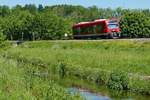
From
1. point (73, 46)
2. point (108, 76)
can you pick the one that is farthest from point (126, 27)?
point (108, 76)

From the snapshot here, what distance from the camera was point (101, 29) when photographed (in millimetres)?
73250

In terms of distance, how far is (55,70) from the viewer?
1699 inches

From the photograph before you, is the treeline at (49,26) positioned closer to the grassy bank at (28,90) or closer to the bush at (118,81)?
the bush at (118,81)

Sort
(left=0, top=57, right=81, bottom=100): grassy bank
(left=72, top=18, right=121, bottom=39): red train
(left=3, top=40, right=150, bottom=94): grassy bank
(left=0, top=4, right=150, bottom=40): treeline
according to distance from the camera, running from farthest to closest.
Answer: (left=0, top=4, right=150, bottom=40): treeline → (left=72, top=18, right=121, bottom=39): red train → (left=3, top=40, right=150, bottom=94): grassy bank → (left=0, top=57, right=81, bottom=100): grassy bank

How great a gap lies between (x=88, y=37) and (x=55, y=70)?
37.4 meters

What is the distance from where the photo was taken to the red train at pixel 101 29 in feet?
236

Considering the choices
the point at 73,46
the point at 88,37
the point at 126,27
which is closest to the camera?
the point at 73,46

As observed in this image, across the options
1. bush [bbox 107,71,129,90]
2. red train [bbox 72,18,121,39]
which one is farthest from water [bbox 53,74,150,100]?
red train [bbox 72,18,121,39]

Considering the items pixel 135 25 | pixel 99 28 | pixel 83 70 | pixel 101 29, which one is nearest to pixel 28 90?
pixel 83 70

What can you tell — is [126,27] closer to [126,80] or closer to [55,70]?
[55,70]

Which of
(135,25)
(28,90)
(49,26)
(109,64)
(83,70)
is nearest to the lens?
(28,90)

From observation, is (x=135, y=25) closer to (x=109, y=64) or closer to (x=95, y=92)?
(x=109, y=64)

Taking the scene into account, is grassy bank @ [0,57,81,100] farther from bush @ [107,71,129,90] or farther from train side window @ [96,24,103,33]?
train side window @ [96,24,103,33]

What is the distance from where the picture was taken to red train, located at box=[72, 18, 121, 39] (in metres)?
72.0
